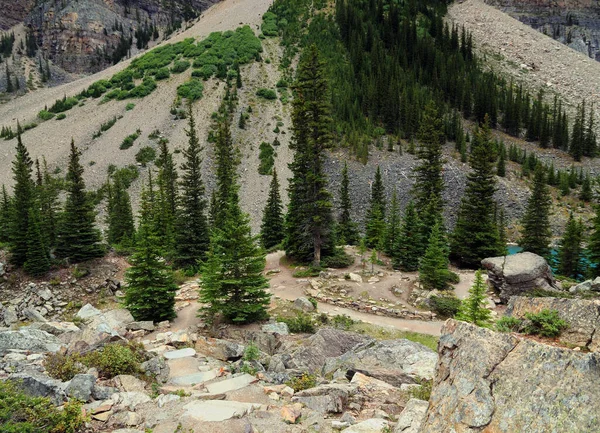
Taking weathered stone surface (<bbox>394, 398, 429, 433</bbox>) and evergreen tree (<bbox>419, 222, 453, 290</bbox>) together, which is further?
evergreen tree (<bbox>419, 222, 453, 290</bbox>)

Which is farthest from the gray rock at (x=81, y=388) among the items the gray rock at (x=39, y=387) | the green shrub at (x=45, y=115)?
the green shrub at (x=45, y=115)

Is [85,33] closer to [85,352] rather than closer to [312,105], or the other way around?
[312,105]

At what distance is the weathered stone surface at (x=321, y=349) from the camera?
14.5m

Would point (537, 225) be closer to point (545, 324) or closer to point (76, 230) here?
point (545, 324)

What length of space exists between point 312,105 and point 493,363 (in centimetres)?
2868

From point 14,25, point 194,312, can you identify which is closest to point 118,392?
point 194,312

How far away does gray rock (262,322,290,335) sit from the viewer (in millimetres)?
19163

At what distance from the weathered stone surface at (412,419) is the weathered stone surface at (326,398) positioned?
6.86 ft

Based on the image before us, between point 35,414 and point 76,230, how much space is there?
30.7 m

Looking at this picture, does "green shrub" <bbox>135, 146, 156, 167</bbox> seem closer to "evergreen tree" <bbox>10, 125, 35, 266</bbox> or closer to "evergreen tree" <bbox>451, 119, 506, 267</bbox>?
"evergreen tree" <bbox>10, 125, 35, 266</bbox>

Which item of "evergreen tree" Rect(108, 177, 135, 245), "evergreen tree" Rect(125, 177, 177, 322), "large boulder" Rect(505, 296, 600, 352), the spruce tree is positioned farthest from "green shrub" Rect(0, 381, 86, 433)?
"evergreen tree" Rect(108, 177, 135, 245)

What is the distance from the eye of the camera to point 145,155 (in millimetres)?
72750

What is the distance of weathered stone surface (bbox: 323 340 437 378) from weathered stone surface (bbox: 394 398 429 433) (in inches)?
168

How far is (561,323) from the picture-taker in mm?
6402
